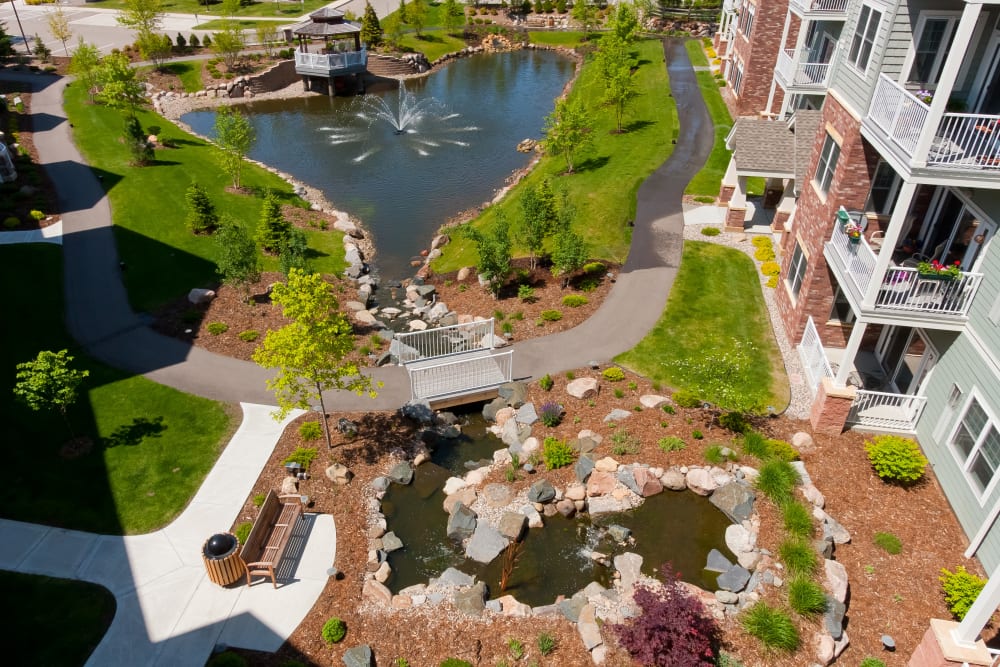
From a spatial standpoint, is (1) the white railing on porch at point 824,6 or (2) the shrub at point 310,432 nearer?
(2) the shrub at point 310,432

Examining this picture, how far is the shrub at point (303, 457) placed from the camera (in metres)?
18.8

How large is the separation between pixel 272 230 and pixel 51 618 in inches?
722

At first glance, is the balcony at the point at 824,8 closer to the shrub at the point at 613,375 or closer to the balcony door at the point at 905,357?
the balcony door at the point at 905,357

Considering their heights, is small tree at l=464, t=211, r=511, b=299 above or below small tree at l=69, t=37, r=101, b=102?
below

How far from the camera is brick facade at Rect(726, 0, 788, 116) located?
43625mm

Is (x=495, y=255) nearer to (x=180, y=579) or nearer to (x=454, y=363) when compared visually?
(x=454, y=363)

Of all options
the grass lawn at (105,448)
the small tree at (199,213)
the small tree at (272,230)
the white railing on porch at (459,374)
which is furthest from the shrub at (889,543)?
the small tree at (199,213)

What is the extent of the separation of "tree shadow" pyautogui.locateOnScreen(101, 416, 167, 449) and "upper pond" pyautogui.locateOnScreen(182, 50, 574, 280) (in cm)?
1275

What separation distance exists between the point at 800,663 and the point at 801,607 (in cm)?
119

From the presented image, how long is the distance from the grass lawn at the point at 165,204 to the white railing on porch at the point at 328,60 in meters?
14.3

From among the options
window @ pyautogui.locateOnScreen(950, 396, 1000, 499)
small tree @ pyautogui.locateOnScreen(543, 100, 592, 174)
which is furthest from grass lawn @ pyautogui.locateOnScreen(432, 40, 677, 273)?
window @ pyautogui.locateOnScreen(950, 396, 1000, 499)

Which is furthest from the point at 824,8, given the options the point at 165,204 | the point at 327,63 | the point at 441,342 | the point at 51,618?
the point at 51,618

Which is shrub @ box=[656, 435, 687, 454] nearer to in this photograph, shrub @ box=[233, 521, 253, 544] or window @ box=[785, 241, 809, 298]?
window @ box=[785, 241, 809, 298]

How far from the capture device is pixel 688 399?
2083cm
